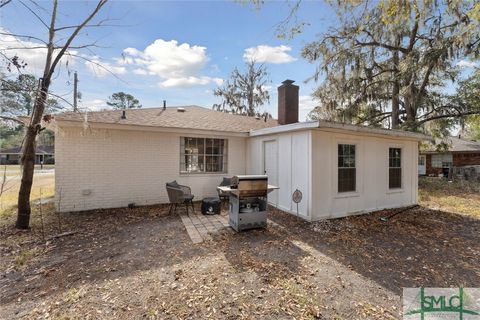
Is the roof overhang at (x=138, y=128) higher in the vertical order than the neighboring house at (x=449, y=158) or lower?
higher

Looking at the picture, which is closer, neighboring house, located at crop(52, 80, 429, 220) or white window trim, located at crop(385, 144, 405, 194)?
neighboring house, located at crop(52, 80, 429, 220)

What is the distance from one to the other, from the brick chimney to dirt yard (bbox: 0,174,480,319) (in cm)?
414

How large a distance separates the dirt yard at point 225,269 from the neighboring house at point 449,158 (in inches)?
764

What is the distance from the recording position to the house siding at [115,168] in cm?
651

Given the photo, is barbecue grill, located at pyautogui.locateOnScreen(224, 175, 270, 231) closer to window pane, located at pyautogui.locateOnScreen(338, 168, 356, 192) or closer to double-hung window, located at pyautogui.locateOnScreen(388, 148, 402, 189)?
window pane, located at pyautogui.locateOnScreen(338, 168, 356, 192)

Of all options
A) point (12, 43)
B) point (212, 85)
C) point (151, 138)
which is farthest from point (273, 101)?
point (12, 43)

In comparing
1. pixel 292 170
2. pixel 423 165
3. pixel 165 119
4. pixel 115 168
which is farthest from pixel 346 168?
pixel 423 165

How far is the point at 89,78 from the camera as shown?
516 centimetres

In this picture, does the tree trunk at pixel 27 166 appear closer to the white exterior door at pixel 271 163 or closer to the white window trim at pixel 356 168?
the white exterior door at pixel 271 163

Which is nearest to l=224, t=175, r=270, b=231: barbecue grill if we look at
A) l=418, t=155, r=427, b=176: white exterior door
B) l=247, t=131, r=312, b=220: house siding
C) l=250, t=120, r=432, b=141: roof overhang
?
l=247, t=131, r=312, b=220: house siding

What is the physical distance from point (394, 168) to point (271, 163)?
13.5ft

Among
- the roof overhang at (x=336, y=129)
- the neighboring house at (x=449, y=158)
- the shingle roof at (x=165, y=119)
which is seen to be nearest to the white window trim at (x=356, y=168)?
the roof overhang at (x=336, y=129)

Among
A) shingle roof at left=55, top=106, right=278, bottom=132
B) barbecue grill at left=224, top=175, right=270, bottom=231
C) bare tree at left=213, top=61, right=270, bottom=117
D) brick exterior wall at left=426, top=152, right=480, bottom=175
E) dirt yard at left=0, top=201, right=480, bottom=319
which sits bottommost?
dirt yard at left=0, top=201, right=480, bottom=319

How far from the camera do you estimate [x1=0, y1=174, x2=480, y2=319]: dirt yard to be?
2570 millimetres
